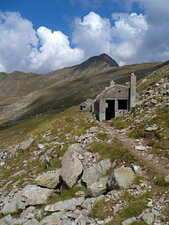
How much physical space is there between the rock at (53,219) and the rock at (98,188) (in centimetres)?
227

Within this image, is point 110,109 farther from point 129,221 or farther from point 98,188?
point 129,221

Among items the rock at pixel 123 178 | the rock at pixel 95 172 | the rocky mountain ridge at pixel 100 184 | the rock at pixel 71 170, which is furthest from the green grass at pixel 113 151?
the rock at pixel 71 170

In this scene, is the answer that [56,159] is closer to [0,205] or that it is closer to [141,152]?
[0,205]

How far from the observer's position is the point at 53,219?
12.5 meters

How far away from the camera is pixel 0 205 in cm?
1770

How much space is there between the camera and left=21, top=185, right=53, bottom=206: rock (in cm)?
1587

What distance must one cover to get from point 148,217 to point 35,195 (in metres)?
9.12


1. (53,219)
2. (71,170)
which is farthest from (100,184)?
(53,219)

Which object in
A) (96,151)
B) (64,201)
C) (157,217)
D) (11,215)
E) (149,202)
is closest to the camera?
(157,217)

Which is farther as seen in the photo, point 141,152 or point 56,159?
point 56,159

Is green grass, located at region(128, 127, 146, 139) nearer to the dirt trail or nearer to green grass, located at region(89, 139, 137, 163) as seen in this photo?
the dirt trail

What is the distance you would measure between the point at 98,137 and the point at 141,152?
6.65 meters

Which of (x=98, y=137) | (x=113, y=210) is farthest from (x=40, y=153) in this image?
(x=113, y=210)

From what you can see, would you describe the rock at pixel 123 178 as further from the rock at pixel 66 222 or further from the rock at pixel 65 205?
the rock at pixel 66 222
